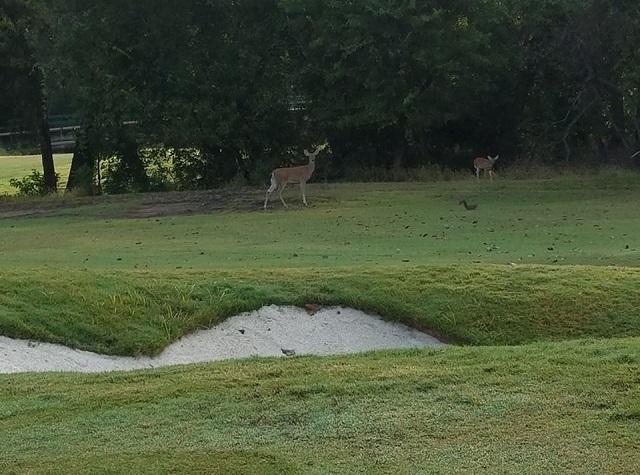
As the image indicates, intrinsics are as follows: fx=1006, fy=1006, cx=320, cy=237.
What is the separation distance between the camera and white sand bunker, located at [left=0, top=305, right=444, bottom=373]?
34.7ft

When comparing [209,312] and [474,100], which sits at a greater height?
[474,100]

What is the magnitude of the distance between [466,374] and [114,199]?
23743 millimetres

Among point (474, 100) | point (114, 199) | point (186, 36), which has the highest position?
point (186, 36)

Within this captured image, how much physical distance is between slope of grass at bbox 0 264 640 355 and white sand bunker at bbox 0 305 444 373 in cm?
13

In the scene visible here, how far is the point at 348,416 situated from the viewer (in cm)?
666

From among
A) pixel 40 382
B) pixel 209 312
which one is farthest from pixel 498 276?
pixel 40 382

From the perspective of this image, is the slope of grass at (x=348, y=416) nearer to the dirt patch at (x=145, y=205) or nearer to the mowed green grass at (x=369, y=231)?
the mowed green grass at (x=369, y=231)

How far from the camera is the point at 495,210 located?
Result: 75.5 ft

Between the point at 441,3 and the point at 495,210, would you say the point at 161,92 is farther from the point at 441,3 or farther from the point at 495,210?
the point at 495,210

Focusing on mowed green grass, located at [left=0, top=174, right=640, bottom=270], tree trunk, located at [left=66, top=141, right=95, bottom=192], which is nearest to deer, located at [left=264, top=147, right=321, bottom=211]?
mowed green grass, located at [left=0, top=174, right=640, bottom=270]

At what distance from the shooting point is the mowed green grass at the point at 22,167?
45.4 meters

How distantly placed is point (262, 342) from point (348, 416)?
503 centimetres

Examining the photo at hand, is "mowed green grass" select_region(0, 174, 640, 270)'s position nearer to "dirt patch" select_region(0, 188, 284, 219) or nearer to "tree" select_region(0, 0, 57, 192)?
"dirt patch" select_region(0, 188, 284, 219)

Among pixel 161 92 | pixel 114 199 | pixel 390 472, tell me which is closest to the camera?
pixel 390 472
